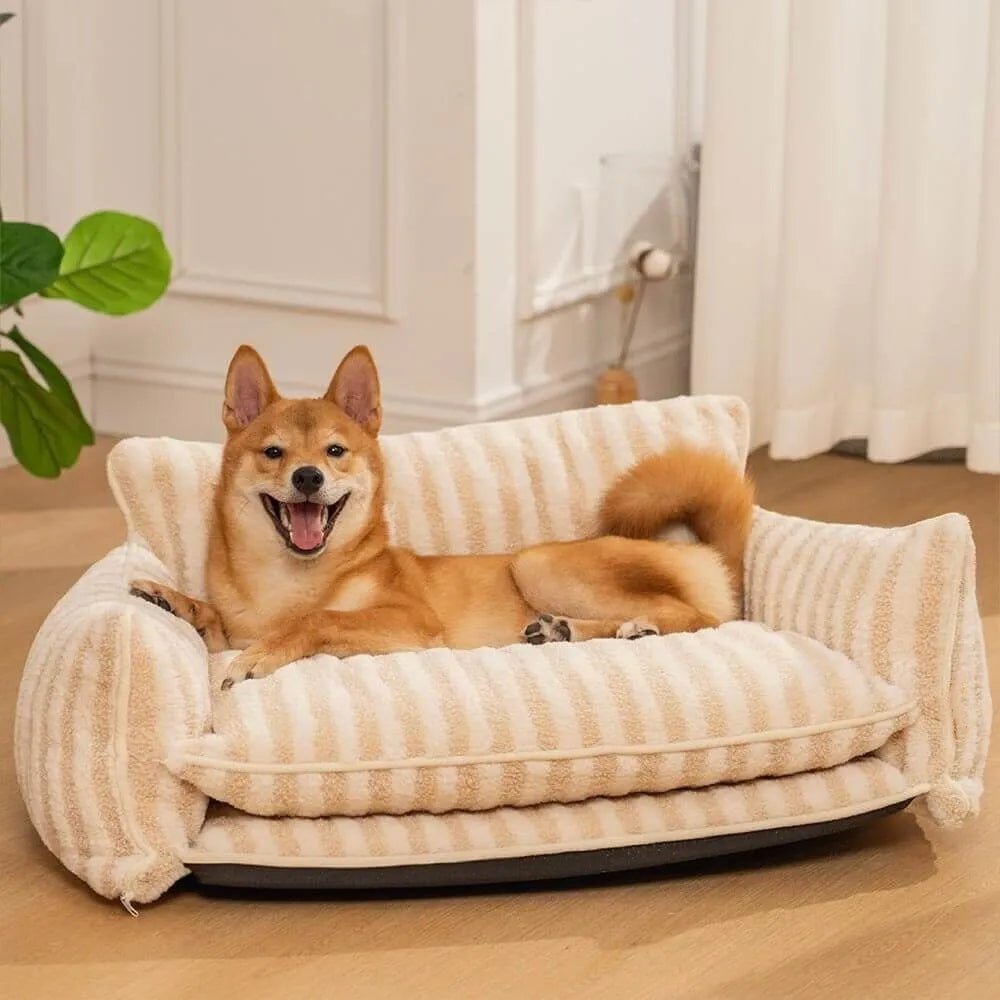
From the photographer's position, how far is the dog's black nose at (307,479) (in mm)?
2467

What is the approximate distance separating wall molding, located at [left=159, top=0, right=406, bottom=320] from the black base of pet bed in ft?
7.11

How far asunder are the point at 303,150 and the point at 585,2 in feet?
2.41

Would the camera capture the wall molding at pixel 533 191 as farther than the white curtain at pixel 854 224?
No

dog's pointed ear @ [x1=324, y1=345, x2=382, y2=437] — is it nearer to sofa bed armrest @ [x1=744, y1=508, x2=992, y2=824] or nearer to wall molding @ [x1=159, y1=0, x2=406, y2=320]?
sofa bed armrest @ [x1=744, y1=508, x2=992, y2=824]

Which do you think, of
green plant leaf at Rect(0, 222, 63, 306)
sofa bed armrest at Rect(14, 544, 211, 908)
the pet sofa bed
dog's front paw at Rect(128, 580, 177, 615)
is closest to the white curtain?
green plant leaf at Rect(0, 222, 63, 306)

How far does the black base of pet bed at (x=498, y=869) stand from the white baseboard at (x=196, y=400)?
2036mm

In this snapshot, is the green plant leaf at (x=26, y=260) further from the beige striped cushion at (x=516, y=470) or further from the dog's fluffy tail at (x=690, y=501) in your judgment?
the dog's fluffy tail at (x=690, y=501)

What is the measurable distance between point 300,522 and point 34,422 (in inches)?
43.6

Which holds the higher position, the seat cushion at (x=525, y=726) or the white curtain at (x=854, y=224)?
the white curtain at (x=854, y=224)

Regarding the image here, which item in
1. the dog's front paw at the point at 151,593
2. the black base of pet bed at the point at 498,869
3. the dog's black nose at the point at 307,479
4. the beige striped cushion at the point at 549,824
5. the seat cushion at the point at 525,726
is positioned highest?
the dog's black nose at the point at 307,479

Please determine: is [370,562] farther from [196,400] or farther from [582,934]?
[196,400]

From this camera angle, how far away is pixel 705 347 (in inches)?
180

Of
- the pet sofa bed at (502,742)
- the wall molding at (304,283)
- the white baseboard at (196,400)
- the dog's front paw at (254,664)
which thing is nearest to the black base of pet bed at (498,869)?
the pet sofa bed at (502,742)

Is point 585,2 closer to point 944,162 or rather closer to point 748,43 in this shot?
point 748,43
